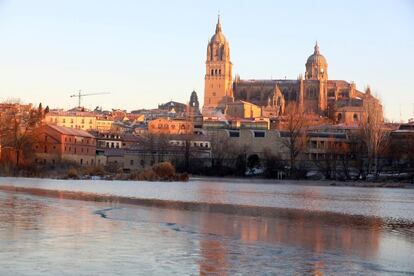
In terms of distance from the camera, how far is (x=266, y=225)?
68.7 ft

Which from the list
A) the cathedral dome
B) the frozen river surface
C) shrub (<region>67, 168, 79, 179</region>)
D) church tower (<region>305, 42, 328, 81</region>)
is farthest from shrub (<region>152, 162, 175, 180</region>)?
the cathedral dome

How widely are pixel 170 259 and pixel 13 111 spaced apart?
60320 millimetres

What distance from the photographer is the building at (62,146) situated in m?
79.4

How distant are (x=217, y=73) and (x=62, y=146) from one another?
106612 millimetres

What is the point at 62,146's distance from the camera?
8312 centimetres

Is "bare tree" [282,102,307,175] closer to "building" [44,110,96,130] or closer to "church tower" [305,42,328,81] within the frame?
"building" [44,110,96,130]

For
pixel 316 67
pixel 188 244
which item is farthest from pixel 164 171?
pixel 316 67

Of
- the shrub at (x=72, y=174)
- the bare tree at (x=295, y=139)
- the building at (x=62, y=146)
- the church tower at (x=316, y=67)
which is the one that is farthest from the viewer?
the church tower at (x=316, y=67)

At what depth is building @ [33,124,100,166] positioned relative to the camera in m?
79.4

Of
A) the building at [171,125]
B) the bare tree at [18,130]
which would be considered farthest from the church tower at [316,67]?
the bare tree at [18,130]

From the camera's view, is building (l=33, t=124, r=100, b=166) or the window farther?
the window

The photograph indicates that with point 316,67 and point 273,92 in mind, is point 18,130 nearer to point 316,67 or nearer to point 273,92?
point 273,92

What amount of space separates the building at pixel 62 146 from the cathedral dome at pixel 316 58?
318ft

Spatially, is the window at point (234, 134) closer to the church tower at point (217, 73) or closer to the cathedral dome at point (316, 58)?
the church tower at point (217, 73)
